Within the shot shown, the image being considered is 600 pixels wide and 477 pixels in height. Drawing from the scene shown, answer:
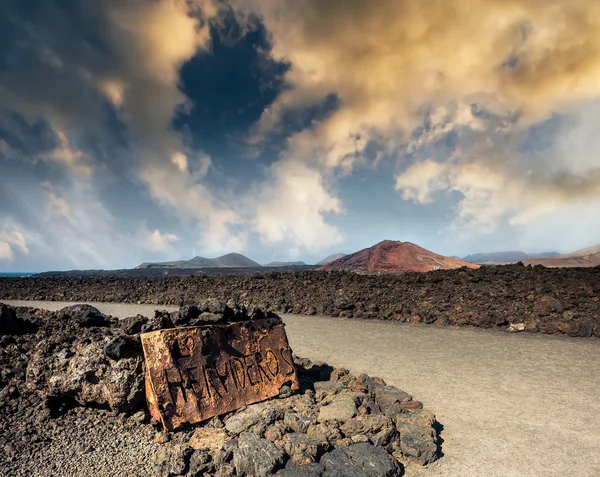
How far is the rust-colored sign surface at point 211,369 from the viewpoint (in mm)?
4773

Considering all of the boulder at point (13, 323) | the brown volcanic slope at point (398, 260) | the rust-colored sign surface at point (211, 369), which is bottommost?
the rust-colored sign surface at point (211, 369)

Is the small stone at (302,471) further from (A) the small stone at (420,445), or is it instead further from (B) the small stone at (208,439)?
(A) the small stone at (420,445)

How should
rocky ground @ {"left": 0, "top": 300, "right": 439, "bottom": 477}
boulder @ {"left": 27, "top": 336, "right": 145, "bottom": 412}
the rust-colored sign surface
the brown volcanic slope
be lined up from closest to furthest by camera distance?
rocky ground @ {"left": 0, "top": 300, "right": 439, "bottom": 477}
the rust-colored sign surface
boulder @ {"left": 27, "top": 336, "right": 145, "bottom": 412}
the brown volcanic slope

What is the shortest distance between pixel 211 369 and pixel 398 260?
2885 centimetres

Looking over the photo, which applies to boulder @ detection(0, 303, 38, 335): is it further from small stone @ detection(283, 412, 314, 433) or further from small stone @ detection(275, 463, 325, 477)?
small stone @ detection(275, 463, 325, 477)

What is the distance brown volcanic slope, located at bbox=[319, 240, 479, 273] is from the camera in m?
30.1

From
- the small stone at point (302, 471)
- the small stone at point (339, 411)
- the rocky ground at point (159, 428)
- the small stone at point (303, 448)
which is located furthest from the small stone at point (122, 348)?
the small stone at point (339, 411)

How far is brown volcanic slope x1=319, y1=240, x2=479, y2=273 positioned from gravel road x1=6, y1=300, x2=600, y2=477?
63.2 feet

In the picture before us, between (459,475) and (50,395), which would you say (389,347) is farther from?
(50,395)

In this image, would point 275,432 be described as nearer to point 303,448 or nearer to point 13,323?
point 303,448

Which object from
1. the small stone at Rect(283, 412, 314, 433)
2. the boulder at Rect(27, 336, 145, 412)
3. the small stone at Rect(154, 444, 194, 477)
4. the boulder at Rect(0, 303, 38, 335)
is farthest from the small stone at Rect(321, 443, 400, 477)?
the boulder at Rect(0, 303, 38, 335)

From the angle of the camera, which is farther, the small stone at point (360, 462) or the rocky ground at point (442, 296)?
the rocky ground at point (442, 296)

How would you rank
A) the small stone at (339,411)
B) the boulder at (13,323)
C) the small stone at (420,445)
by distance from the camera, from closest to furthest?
1. the small stone at (420,445)
2. the small stone at (339,411)
3. the boulder at (13,323)

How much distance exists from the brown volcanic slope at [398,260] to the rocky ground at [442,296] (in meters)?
12.1
